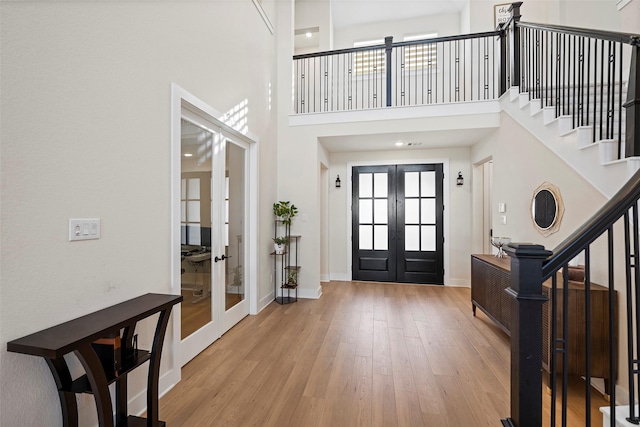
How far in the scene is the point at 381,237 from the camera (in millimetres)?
5738

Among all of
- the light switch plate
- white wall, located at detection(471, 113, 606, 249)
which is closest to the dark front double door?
white wall, located at detection(471, 113, 606, 249)

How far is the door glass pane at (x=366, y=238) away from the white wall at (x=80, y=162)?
13.3 ft

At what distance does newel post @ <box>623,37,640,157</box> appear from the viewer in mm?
2035

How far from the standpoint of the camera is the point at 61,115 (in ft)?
4.83

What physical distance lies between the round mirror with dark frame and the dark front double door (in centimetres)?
232

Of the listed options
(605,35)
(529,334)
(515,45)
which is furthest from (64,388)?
(515,45)

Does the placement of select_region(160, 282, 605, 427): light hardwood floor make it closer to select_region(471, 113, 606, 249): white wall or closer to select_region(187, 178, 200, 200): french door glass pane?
select_region(471, 113, 606, 249): white wall

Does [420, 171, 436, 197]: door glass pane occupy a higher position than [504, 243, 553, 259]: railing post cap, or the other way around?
[420, 171, 436, 197]: door glass pane

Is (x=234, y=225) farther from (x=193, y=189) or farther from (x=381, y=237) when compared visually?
(x=381, y=237)

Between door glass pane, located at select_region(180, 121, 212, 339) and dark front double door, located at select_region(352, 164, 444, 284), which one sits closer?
door glass pane, located at select_region(180, 121, 212, 339)

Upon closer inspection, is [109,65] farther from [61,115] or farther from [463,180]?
[463,180]

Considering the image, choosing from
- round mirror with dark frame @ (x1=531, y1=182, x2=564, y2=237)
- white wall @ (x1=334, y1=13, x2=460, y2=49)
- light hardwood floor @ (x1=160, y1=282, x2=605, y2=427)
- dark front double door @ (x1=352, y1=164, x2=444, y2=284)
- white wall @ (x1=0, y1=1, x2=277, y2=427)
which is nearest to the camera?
white wall @ (x1=0, y1=1, x2=277, y2=427)

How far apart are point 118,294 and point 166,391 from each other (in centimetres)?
93

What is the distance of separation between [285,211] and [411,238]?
2.59 m
